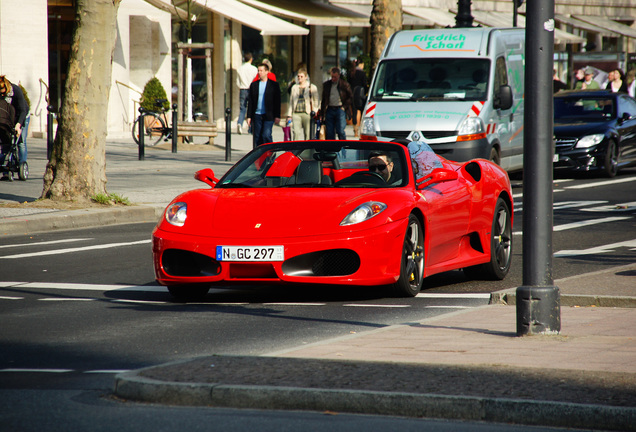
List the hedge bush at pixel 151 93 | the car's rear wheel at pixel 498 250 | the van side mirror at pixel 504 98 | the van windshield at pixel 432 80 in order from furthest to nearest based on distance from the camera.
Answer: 1. the hedge bush at pixel 151 93
2. the van windshield at pixel 432 80
3. the van side mirror at pixel 504 98
4. the car's rear wheel at pixel 498 250

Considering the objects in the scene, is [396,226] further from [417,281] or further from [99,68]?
[99,68]

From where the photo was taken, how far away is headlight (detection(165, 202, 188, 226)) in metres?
8.70

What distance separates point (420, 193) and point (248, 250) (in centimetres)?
158

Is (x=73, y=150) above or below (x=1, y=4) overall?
below

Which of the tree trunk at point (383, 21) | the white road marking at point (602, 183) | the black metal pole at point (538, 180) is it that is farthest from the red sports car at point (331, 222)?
the tree trunk at point (383, 21)

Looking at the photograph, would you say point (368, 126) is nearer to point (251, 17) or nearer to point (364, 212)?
point (364, 212)

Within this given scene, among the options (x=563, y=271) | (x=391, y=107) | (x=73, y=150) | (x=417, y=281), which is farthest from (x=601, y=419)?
(x=391, y=107)

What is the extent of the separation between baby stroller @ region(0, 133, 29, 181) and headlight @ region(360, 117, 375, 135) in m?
5.57

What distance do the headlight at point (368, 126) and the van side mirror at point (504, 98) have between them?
2.05 m

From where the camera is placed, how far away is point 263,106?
21969 millimetres

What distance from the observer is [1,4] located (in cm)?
2869

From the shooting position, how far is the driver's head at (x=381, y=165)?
939 cm

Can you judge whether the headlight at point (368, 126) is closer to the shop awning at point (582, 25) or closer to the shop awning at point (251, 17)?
the shop awning at point (251, 17)

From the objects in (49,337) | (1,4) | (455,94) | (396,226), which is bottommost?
(49,337)
